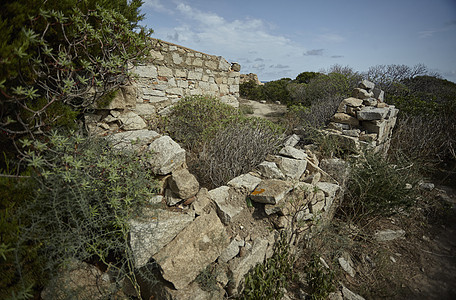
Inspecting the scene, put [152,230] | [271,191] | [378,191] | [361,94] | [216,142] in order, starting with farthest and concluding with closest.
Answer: [361,94], [216,142], [378,191], [271,191], [152,230]

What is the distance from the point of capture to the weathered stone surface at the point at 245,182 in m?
2.68

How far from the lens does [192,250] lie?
194 centimetres

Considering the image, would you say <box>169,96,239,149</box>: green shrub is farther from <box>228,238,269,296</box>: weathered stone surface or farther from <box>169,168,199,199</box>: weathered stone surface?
<box>228,238,269,296</box>: weathered stone surface

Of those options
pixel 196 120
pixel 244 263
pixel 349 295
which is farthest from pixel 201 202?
pixel 196 120

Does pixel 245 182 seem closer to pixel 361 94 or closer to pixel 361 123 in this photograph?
pixel 361 123

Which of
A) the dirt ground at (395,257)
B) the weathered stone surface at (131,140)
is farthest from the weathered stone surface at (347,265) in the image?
the weathered stone surface at (131,140)

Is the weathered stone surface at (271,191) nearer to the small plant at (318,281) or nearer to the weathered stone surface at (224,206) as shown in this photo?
the weathered stone surface at (224,206)

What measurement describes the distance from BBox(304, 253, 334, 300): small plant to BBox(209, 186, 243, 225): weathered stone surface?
Result: 103 centimetres

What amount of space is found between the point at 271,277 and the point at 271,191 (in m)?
0.87

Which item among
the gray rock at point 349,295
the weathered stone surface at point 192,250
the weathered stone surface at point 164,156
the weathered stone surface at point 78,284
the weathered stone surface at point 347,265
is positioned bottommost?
the gray rock at point 349,295

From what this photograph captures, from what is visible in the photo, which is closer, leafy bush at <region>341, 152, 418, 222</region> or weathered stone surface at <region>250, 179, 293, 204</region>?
weathered stone surface at <region>250, 179, 293, 204</region>

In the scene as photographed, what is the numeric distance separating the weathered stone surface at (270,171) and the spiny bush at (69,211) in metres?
1.68

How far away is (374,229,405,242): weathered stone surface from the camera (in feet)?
10.6

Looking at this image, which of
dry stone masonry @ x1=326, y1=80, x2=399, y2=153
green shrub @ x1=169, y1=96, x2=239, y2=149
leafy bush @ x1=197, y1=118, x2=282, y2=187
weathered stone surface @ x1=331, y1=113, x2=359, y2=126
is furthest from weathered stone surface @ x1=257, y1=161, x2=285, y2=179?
weathered stone surface @ x1=331, y1=113, x2=359, y2=126
